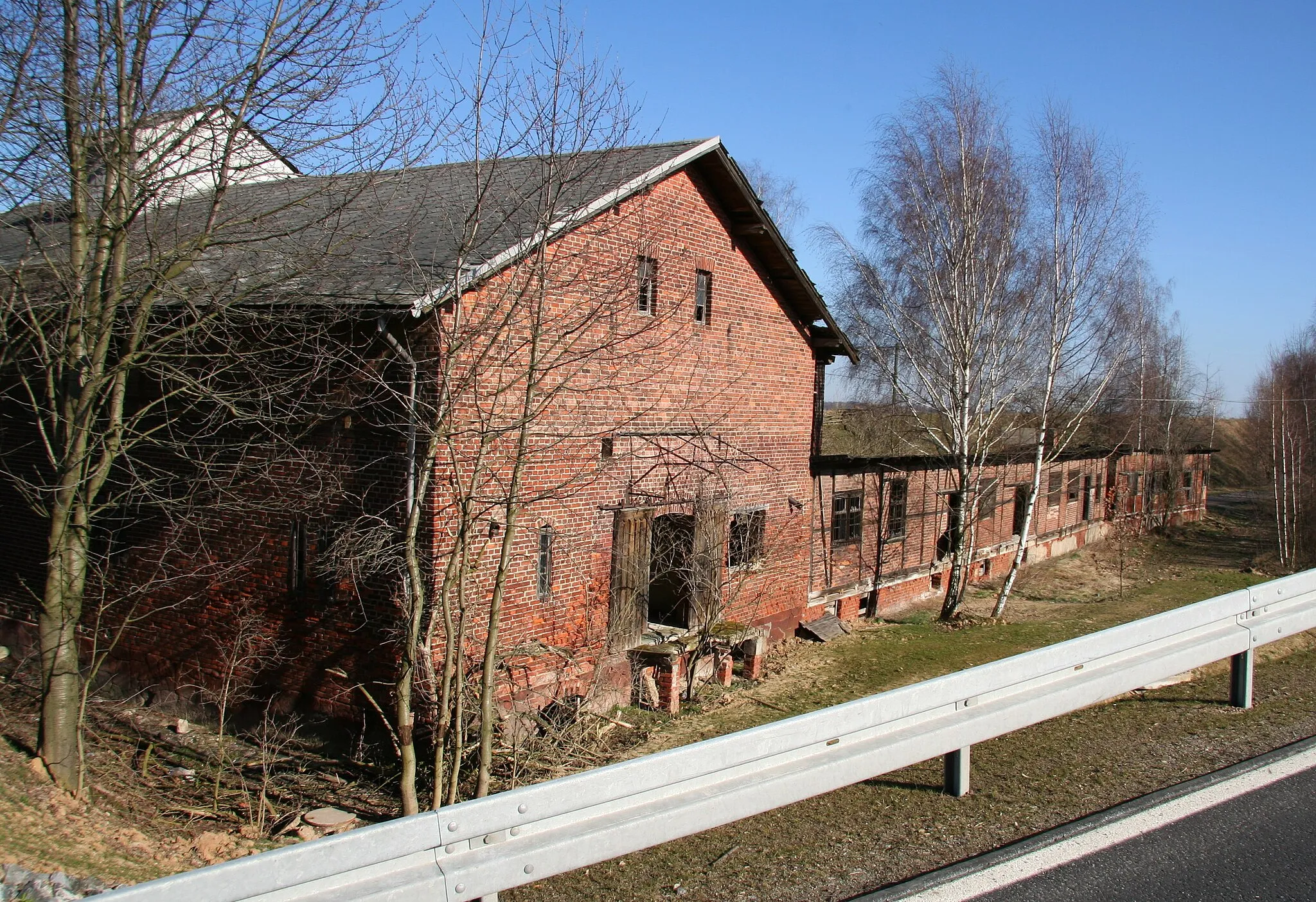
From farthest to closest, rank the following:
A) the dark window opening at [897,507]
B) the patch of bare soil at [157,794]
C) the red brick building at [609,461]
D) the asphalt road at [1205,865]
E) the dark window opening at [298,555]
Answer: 1. the dark window opening at [897,507]
2. the dark window opening at [298,555]
3. the red brick building at [609,461]
4. the patch of bare soil at [157,794]
5. the asphalt road at [1205,865]

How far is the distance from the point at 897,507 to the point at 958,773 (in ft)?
45.9

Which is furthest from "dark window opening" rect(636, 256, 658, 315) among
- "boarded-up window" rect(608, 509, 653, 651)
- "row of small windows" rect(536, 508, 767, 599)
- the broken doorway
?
"row of small windows" rect(536, 508, 767, 599)

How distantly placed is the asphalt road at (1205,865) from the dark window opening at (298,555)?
8018mm

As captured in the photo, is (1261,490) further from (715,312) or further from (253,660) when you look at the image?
(253,660)

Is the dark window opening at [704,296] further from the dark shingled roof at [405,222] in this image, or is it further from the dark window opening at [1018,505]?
the dark window opening at [1018,505]

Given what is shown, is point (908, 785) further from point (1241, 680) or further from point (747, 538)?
point (747, 538)

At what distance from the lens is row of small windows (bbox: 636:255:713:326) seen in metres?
11.3

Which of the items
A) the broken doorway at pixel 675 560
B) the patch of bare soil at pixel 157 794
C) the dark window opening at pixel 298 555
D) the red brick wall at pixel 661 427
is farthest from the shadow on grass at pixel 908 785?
the dark window opening at pixel 298 555

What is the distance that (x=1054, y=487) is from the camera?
2478 cm

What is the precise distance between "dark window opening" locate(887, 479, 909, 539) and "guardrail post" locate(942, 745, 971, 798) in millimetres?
13520

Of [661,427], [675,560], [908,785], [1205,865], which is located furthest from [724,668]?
[1205,865]

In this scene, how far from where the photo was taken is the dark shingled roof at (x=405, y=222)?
808cm

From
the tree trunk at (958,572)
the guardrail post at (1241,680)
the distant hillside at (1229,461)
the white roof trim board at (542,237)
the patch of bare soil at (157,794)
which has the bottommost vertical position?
the patch of bare soil at (157,794)

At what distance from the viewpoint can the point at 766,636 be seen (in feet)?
44.4
